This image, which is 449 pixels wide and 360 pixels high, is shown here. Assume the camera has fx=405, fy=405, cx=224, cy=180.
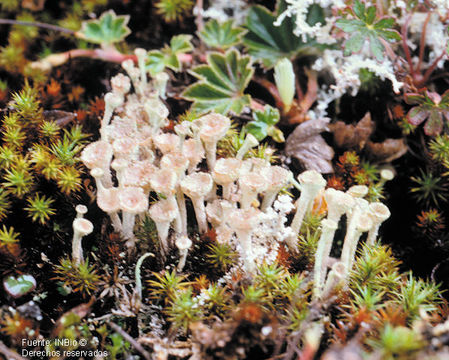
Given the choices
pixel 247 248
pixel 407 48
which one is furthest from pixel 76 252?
pixel 407 48

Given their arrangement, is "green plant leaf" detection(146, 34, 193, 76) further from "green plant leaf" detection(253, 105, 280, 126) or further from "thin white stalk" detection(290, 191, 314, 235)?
"thin white stalk" detection(290, 191, 314, 235)

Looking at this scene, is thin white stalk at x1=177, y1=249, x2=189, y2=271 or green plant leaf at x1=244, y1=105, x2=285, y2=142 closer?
thin white stalk at x1=177, y1=249, x2=189, y2=271

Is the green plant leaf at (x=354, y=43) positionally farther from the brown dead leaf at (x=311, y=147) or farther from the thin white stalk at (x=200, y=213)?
the thin white stalk at (x=200, y=213)

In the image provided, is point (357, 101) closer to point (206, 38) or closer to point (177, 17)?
point (206, 38)

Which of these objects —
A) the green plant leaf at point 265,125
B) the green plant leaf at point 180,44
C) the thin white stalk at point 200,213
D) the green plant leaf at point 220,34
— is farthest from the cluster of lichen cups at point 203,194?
A: the green plant leaf at point 220,34

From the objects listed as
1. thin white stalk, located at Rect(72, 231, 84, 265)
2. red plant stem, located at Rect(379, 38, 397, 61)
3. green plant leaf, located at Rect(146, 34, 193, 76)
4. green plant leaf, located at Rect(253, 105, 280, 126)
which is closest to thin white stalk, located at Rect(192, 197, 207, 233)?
thin white stalk, located at Rect(72, 231, 84, 265)

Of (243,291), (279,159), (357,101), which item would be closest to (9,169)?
(243,291)
